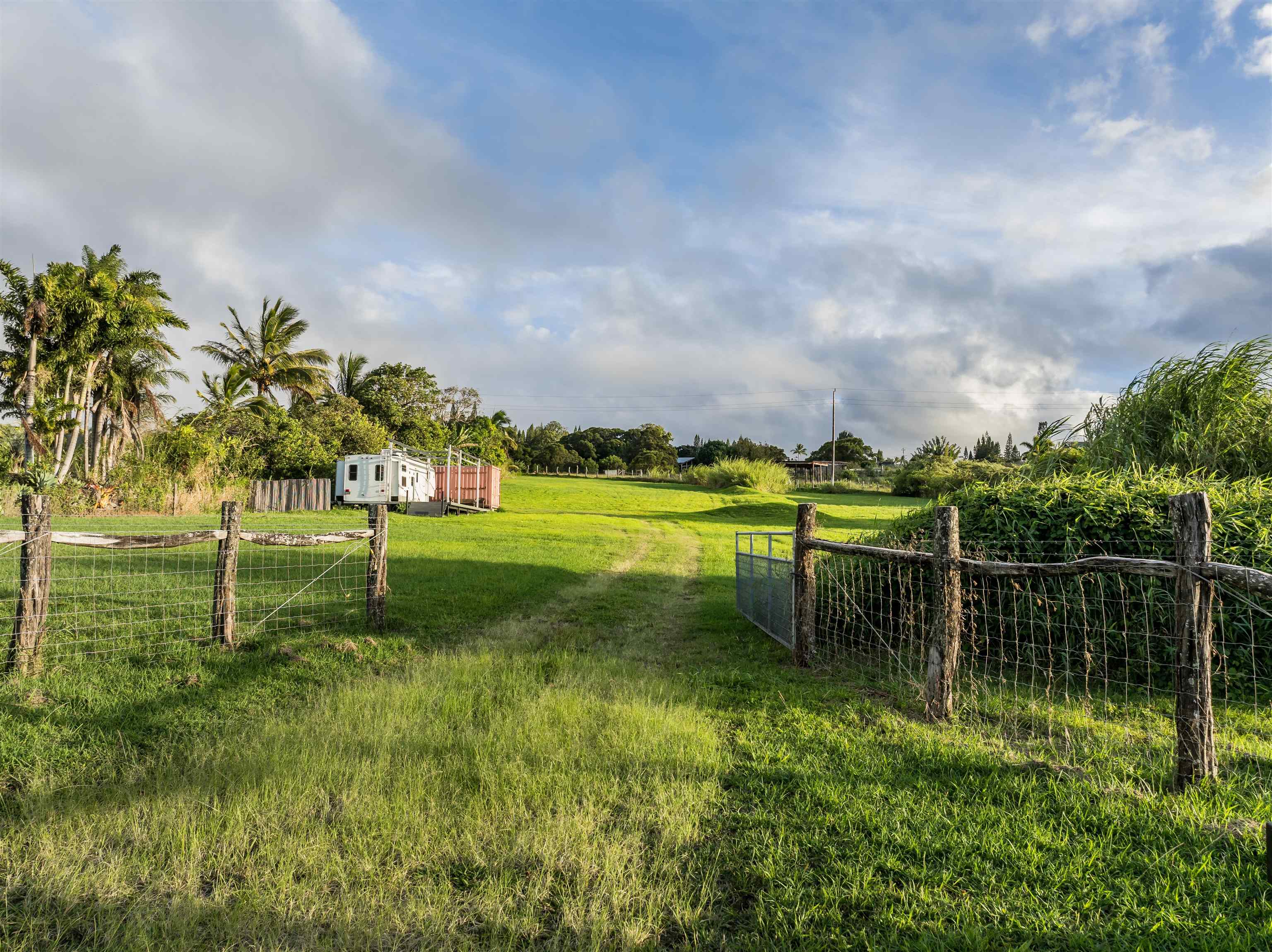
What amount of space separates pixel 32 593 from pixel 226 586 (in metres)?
1.39

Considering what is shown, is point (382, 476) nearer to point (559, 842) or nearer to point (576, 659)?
point (576, 659)

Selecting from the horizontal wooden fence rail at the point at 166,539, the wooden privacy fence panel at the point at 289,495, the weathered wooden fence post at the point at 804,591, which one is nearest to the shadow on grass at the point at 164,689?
the horizontal wooden fence rail at the point at 166,539

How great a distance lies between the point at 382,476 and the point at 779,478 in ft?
85.1

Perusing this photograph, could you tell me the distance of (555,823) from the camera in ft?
10.1

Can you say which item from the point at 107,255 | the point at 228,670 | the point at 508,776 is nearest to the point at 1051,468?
the point at 508,776

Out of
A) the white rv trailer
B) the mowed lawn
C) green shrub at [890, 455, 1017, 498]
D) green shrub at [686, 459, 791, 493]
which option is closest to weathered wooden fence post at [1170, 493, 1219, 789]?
the mowed lawn

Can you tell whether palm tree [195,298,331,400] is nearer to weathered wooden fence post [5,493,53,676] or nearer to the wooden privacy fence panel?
the wooden privacy fence panel

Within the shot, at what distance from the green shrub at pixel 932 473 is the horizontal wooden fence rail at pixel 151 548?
2117 cm

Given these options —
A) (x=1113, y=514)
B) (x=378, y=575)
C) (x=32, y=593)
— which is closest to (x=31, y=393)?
(x=32, y=593)

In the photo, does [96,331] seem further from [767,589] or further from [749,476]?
[749,476]

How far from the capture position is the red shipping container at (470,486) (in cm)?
2850

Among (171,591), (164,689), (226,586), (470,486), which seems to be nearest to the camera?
(164,689)

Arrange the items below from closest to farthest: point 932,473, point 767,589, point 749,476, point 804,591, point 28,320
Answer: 1. point 804,591
2. point 767,589
3. point 28,320
4. point 932,473
5. point 749,476

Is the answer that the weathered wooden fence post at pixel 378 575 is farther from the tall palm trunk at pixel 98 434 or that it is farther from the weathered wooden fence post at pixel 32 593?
the tall palm trunk at pixel 98 434
